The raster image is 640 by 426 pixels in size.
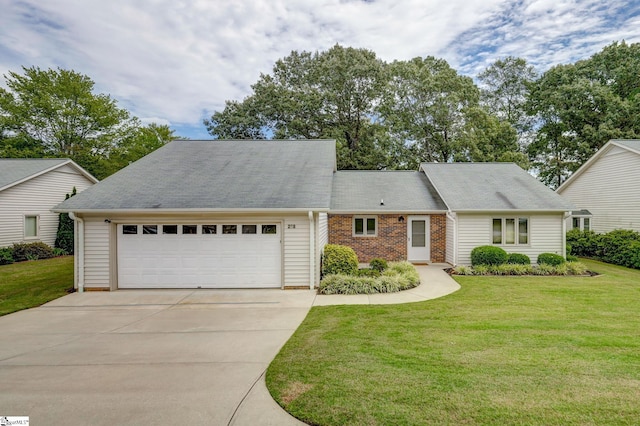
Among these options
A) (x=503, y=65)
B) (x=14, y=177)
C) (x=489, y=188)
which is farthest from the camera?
(x=503, y=65)

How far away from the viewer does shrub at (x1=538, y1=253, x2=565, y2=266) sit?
12.2 meters

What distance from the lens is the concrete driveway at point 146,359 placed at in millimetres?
3648

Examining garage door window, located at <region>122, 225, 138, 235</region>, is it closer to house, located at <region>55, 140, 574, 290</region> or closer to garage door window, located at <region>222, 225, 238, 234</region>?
house, located at <region>55, 140, 574, 290</region>

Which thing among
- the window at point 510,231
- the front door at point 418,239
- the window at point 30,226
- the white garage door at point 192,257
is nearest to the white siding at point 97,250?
the white garage door at point 192,257

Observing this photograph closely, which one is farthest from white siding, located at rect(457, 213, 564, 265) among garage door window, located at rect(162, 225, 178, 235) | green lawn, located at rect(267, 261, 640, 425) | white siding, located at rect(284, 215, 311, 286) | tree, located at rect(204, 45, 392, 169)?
tree, located at rect(204, 45, 392, 169)

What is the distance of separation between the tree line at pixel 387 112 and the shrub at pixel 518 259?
1294cm

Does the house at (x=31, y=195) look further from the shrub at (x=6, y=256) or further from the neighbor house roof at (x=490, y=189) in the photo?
the neighbor house roof at (x=490, y=189)

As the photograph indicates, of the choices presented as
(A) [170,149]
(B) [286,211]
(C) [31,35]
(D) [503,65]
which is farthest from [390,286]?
(D) [503,65]

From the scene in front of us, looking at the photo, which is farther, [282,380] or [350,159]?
[350,159]

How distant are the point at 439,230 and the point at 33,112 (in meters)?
32.8

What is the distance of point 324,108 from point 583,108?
20.6 meters

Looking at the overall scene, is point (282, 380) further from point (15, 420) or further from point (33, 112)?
point (33, 112)

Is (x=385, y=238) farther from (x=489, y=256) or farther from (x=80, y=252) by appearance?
(x=80, y=252)

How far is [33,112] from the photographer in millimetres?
26375
